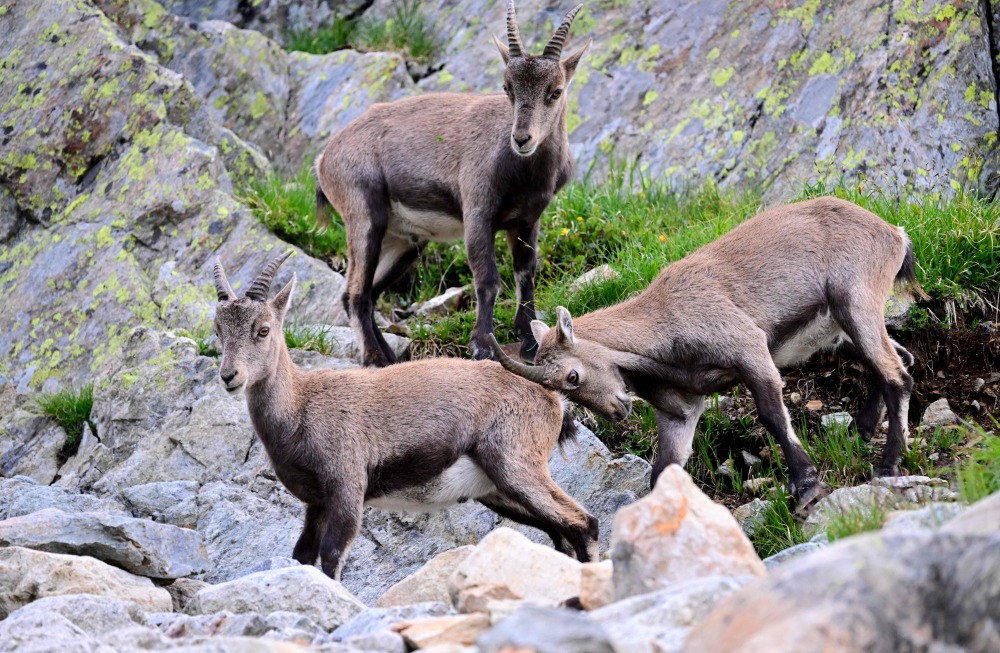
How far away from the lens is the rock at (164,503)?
742 cm

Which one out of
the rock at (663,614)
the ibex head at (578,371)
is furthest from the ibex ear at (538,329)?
the rock at (663,614)

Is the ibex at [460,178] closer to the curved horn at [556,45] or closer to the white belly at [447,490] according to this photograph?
the curved horn at [556,45]

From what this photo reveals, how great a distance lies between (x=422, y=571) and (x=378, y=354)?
327cm

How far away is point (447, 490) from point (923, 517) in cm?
316

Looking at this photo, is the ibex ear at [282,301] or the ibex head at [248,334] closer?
the ibex head at [248,334]

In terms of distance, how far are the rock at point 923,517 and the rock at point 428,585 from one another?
2.11m

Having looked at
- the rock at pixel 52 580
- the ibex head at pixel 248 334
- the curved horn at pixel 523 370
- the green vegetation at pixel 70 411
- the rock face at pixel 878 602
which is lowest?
the green vegetation at pixel 70 411

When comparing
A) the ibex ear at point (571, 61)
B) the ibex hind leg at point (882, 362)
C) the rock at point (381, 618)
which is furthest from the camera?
the ibex ear at point (571, 61)

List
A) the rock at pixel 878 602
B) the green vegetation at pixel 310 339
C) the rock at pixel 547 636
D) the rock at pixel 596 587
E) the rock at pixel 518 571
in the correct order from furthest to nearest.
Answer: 1. the green vegetation at pixel 310 339
2. the rock at pixel 518 571
3. the rock at pixel 596 587
4. the rock at pixel 547 636
5. the rock at pixel 878 602

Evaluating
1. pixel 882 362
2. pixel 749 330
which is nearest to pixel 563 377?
pixel 749 330

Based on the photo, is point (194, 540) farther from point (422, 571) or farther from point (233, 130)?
point (233, 130)

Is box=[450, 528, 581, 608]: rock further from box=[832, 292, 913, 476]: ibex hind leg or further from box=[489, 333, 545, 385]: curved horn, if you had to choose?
box=[832, 292, 913, 476]: ibex hind leg

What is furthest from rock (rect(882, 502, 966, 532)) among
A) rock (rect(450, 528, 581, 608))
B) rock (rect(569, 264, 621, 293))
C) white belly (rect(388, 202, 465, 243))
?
white belly (rect(388, 202, 465, 243))

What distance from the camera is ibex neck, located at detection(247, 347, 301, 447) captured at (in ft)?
22.5
